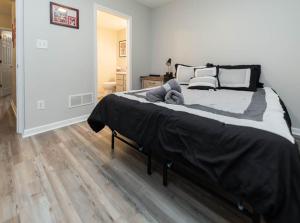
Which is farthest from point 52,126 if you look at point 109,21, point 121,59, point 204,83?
point 121,59

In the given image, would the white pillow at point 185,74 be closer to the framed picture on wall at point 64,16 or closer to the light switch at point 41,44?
the framed picture on wall at point 64,16

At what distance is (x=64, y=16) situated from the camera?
9.21 ft

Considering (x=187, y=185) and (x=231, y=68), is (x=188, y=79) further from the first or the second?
(x=187, y=185)

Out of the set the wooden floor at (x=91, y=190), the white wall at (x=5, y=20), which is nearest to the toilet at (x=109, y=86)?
the white wall at (x=5, y=20)

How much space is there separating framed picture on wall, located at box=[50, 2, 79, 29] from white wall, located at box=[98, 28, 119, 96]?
3.16 m

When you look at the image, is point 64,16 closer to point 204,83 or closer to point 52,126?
point 52,126

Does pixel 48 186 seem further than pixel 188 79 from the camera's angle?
No

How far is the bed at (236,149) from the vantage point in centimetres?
82

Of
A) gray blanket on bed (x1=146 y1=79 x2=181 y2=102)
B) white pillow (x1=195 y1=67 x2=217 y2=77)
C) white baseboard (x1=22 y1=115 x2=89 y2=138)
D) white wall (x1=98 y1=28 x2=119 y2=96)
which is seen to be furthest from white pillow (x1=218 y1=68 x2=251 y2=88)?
white wall (x1=98 y1=28 x2=119 y2=96)

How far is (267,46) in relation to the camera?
9.12 feet

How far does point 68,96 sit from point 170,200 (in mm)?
2473

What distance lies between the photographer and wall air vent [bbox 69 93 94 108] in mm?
3124

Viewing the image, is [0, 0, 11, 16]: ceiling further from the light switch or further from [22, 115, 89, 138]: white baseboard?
[22, 115, 89, 138]: white baseboard

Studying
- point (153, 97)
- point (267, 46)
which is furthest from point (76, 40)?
point (267, 46)
